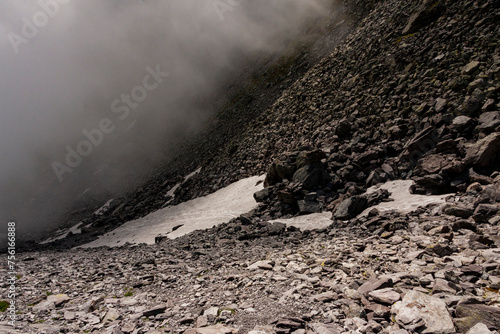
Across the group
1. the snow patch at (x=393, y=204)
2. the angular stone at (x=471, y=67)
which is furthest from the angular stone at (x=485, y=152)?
the angular stone at (x=471, y=67)

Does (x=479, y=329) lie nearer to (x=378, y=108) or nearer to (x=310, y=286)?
(x=310, y=286)

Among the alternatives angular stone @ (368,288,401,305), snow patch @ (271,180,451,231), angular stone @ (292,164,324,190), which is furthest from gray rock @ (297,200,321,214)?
angular stone @ (368,288,401,305)

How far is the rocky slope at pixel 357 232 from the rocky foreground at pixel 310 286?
47mm

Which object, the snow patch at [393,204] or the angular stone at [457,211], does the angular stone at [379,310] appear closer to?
the angular stone at [457,211]

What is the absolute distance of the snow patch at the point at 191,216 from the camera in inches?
949

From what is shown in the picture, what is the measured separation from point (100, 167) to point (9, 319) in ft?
263

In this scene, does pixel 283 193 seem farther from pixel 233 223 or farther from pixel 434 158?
pixel 434 158

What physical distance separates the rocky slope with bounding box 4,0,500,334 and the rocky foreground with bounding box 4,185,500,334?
0.16ft

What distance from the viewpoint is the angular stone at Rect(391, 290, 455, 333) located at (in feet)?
16.5

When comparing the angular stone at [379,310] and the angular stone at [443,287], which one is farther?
the angular stone at [443,287]

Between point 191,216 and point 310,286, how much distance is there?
70.0ft

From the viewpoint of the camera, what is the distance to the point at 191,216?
2739 centimetres

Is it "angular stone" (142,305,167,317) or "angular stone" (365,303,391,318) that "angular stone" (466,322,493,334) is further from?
"angular stone" (142,305,167,317)

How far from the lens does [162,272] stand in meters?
11.2
